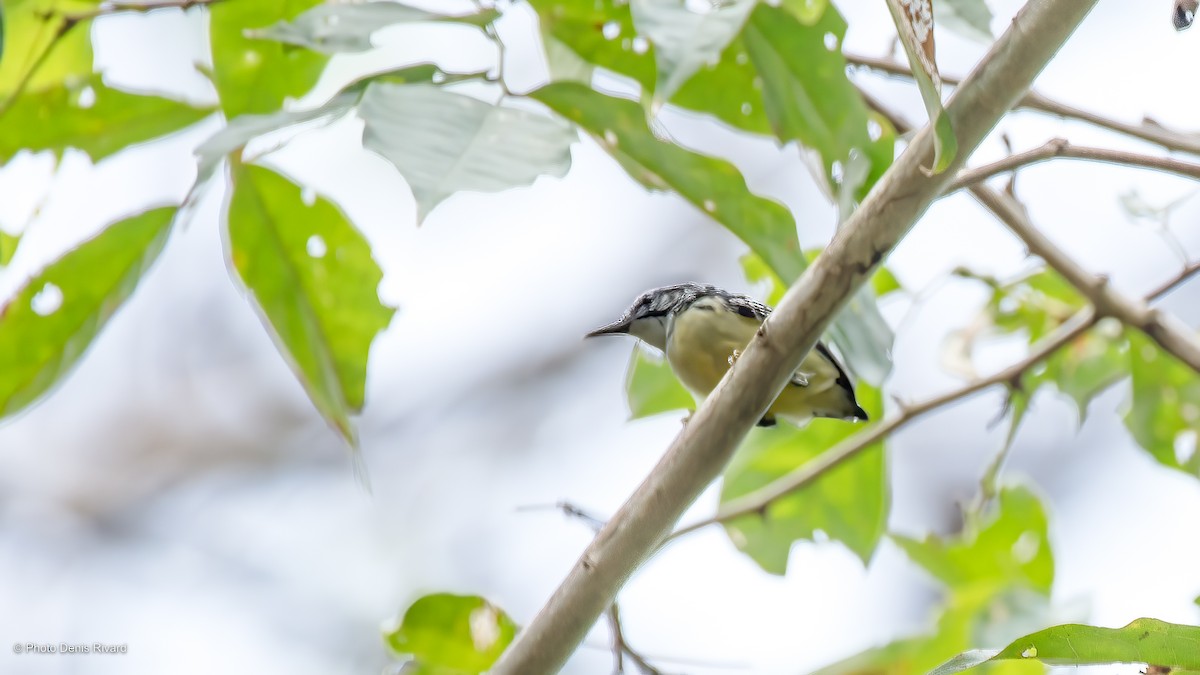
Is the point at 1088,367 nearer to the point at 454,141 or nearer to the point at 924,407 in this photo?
the point at 924,407

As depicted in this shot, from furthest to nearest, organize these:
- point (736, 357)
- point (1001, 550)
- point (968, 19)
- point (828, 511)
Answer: point (1001, 550) < point (828, 511) < point (736, 357) < point (968, 19)

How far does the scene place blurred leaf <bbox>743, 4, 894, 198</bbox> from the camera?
5.23 ft

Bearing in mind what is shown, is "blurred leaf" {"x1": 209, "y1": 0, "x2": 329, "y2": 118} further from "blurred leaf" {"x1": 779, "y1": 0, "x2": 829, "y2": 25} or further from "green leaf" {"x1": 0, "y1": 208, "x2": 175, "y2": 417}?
"blurred leaf" {"x1": 779, "y1": 0, "x2": 829, "y2": 25}

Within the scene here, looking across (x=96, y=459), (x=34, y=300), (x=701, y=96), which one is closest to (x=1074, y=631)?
(x=701, y=96)

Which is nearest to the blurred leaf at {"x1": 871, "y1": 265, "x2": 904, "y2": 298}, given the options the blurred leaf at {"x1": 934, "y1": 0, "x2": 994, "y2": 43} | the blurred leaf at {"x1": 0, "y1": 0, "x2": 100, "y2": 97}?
the blurred leaf at {"x1": 934, "y1": 0, "x2": 994, "y2": 43}

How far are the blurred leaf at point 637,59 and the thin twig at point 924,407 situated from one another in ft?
2.03

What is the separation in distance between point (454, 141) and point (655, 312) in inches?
55.3

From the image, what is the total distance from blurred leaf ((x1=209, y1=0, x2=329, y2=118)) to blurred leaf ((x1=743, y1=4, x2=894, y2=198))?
0.69 meters

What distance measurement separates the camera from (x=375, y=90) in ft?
4.26

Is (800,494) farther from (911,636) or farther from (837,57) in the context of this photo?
(837,57)

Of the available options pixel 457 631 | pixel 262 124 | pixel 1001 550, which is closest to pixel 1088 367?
pixel 1001 550

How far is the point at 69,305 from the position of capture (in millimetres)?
1775

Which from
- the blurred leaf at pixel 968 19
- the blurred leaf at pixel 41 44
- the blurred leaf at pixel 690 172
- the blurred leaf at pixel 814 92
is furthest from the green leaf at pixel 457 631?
the blurred leaf at pixel 968 19

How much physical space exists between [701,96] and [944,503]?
4.90 meters
